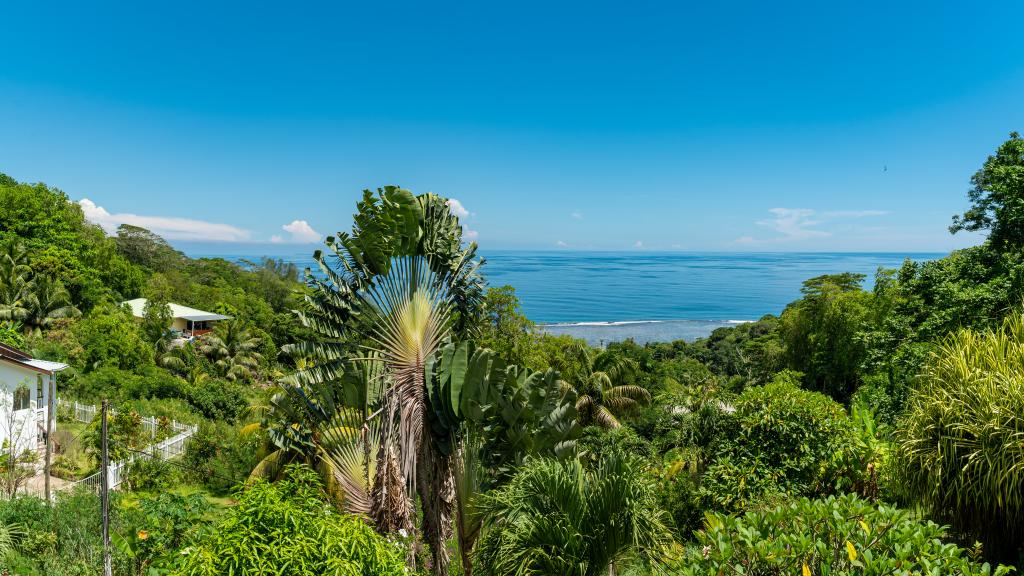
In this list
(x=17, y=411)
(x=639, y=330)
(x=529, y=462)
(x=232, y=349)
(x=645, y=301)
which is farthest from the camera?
(x=645, y=301)

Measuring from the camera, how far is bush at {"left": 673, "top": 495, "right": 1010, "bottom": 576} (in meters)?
2.57

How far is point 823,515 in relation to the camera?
297cm

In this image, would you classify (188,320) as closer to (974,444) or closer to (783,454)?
(783,454)

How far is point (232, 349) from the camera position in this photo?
3294 centimetres

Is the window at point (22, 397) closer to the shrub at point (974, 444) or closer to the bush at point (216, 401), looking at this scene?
the bush at point (216, 401)

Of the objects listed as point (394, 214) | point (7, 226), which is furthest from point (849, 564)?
point (7, 226)

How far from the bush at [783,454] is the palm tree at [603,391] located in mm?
14016

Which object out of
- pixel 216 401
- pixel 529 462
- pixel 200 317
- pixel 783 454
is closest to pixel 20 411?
pixel 216 401

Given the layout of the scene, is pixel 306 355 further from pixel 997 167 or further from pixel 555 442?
pixel 997 167

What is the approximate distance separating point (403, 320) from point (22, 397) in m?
14.6

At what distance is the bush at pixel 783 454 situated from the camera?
5.72 meters

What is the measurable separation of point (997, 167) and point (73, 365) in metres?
30.1

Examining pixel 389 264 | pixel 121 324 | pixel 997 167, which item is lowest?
pixel 121 324

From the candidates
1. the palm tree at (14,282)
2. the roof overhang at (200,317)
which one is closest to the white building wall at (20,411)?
the palm tree at (14,282)
